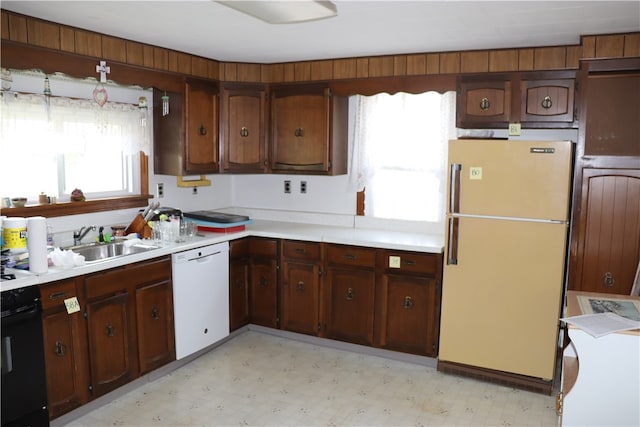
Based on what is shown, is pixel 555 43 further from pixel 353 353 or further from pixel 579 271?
pixel 353 353

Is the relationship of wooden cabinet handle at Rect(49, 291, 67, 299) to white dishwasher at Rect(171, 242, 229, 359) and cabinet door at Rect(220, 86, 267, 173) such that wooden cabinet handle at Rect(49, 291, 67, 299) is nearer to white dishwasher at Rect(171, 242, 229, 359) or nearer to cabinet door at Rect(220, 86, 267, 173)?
white dishwasher at Rect(171, 242, 229, 359)

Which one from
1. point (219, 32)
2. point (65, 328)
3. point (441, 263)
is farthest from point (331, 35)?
point (65, 328)

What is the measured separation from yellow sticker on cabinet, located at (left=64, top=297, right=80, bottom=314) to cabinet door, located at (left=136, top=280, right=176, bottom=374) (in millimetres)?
452

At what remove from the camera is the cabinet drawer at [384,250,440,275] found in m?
3.66

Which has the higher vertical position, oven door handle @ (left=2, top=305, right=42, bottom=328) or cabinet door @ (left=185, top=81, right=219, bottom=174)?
cabinet door @ (left=185, top=81, right=219, bottom=174)

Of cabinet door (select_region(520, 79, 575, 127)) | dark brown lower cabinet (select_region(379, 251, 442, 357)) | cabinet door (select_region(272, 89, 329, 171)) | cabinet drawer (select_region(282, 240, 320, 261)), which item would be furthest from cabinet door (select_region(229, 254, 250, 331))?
cabinet door (select_region(520, 79, 575, 127))

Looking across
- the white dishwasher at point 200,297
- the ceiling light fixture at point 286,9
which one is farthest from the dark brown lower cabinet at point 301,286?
the ceiling light fixture at point 286,9

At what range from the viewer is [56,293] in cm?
280

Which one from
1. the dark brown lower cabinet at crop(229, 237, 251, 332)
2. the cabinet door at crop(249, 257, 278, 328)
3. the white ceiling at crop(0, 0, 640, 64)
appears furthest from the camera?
the cabinet door at crop(249, 257, 278, 328)

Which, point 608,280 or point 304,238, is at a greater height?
point 304,238

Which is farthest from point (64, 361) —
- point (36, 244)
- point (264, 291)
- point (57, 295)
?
point (264, 291)

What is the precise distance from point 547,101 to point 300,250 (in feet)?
6.67

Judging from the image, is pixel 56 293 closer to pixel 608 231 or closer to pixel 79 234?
pixel 79 234

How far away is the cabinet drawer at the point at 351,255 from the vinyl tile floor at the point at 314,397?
71 cm
